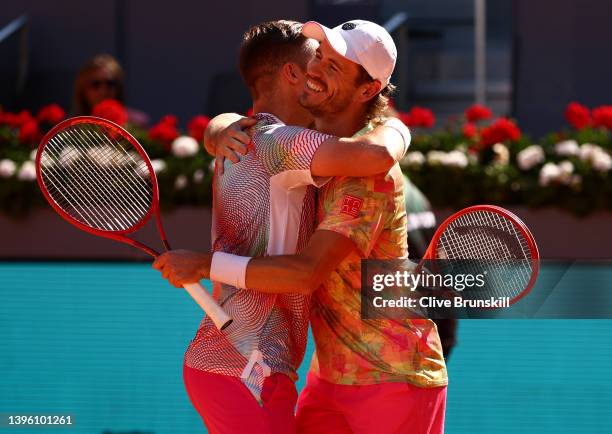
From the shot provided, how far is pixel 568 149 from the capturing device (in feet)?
20.9

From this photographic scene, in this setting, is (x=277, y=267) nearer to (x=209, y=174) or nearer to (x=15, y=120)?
(x=209, y=174)

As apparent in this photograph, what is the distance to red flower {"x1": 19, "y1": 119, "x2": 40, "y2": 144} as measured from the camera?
6652mm

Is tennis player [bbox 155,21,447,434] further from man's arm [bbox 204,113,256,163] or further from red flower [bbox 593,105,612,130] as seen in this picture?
red flower [bbox 593,105,612,130]

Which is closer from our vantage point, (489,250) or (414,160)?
(489,250)

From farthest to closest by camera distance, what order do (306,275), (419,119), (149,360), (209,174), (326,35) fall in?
1. (419,119)
2. (209,174)
3. (149,360)
4. (326,35)
5. (306,275)

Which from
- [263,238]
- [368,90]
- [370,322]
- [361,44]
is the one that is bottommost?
[370,322]

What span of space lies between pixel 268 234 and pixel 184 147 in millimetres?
3993

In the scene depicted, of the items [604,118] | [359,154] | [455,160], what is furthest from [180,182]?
[359,154]

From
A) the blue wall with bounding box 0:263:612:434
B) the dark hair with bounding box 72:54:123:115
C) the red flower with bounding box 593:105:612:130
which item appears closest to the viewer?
the blue wall with bounding box 0:263:612:434

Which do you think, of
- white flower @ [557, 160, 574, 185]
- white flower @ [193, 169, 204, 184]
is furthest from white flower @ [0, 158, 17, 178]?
white flower @ [557, 160, 574, 185]

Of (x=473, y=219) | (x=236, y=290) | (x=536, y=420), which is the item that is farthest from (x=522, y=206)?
(x=236, y=290)

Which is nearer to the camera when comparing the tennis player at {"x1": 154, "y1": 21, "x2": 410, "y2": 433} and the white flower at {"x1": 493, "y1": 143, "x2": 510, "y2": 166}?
the tennis player at {"x1": 154, "y1": 21, "x2": 410, "y2": 433}

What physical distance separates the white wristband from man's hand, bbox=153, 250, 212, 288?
0.08 ft

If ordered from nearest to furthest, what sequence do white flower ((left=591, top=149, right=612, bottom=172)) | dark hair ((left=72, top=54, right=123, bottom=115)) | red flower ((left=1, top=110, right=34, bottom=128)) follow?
white flower ((left=591, top=149, right=612, bottom=172)) → red flower ((left=1, top=110, right=34, bottom=128)) → dark hair ((left=72, top=54, right=123, bottom=115))
